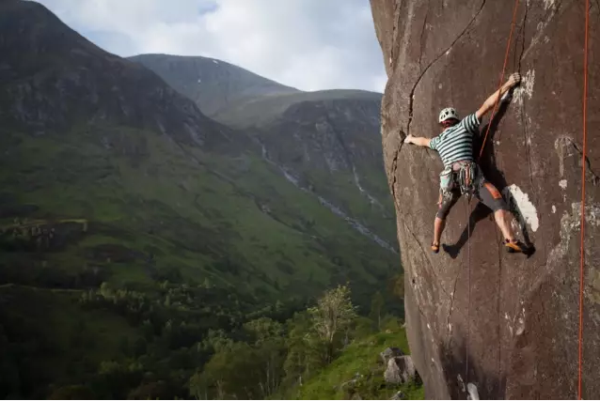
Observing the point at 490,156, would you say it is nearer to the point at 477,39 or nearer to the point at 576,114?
the point at 576,114

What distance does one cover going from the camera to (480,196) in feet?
39.0

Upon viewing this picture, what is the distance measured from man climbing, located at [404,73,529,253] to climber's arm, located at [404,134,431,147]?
2.47ft

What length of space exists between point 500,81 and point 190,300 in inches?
6942

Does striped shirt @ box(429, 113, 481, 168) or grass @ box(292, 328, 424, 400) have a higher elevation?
striped shirt @ box(429, 113, 481, 168)

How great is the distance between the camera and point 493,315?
1212cm

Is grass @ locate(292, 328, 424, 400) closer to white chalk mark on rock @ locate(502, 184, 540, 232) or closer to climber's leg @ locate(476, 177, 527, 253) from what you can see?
climber's leg @ locate(476, 177, 527, 253)

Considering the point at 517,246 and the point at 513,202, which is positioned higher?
the point at 513,202

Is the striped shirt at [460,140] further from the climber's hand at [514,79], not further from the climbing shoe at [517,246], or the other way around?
the climbing shoe at [517,246]

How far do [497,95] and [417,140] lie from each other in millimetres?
2948

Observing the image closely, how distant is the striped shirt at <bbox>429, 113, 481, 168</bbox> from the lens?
39.6 ft

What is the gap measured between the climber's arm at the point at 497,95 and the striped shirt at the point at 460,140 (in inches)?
8.6

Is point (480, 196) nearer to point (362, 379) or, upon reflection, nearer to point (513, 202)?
point (513, 202)

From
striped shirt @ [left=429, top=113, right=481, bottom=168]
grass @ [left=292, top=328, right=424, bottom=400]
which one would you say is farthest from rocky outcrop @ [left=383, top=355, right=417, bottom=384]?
striped shirt @ [left=429, top=113, right=481, bottom=168]

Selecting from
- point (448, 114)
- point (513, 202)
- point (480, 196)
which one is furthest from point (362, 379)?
point (448, 114)
